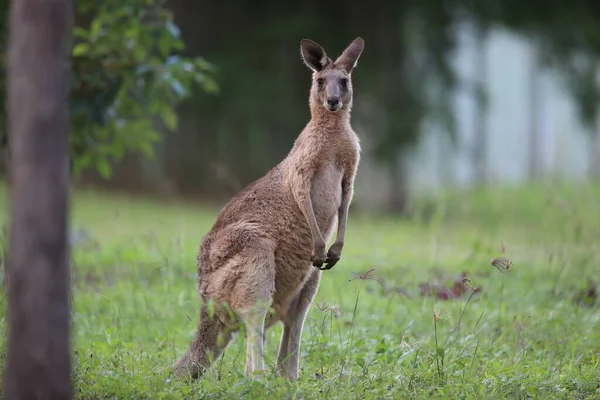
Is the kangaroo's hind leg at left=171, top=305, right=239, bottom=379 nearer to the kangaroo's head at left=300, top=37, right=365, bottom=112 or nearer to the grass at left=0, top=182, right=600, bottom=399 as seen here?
the grass at left=0, top=182, right=600, bottom=399

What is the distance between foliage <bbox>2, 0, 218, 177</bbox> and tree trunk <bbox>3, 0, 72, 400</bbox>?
12.4ft

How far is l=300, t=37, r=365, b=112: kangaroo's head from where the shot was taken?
500cm

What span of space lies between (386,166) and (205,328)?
9778mm

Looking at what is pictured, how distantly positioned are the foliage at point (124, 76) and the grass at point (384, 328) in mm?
1136

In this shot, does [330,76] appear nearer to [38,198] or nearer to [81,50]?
[38,198]

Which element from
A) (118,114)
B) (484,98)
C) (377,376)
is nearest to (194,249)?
(118,114)

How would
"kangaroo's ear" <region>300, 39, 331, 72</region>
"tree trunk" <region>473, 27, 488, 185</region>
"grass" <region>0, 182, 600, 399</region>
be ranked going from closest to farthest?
"grass" <region>0, 182, 600, 399</region>
"kangaroo's ear" <region>300, 39, 331, 72</region>
"tree trunk" <region>473, 27, 488, 185</region>

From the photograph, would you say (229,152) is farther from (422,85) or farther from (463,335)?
(463,335)

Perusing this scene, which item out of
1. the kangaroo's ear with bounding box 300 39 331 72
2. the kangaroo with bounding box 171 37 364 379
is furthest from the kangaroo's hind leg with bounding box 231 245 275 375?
the kangaroo's ear with bounding box 300 39 331 72

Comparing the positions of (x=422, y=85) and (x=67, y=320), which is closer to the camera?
(x=67, y=320)

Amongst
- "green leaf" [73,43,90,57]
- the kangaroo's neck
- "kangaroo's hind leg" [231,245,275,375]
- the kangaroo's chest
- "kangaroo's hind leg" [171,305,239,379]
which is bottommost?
"kangaroo's hind leg" [171,305,239,379]

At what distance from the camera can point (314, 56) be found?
5156 mm

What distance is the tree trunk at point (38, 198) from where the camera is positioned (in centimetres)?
305

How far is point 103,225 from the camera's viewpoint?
11734 millimetres
